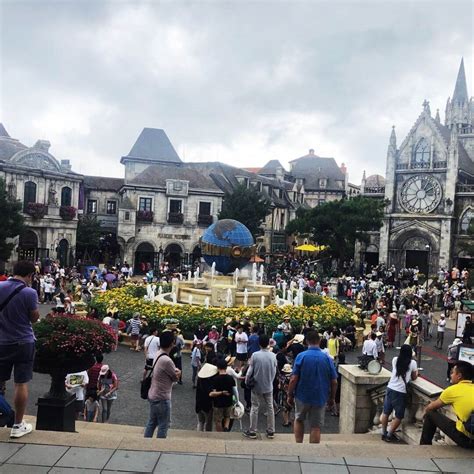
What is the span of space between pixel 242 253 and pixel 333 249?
26157 millimetres

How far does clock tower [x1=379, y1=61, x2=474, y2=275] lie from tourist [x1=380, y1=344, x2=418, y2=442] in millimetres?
47093

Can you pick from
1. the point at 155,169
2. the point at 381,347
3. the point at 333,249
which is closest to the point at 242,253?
the point at 381,347

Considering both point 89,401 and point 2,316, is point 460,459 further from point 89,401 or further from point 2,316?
point 89,401

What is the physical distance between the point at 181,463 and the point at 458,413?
3.37 metres

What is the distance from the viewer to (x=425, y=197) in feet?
179

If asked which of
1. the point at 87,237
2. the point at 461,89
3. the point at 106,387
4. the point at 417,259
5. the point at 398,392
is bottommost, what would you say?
the point at 106,387

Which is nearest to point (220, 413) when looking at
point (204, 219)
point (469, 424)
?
point (469, 424)

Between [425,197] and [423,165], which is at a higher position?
[423,165]

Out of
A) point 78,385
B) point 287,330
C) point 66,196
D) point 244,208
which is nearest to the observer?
point 78,385

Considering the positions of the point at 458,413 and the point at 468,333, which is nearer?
the point at 458,413

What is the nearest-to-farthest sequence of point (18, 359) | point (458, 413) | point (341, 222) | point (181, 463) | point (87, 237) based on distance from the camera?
point (181, 463)
point (18, 359)
point (458, 413)
point (87, 237)
point (341, 222)

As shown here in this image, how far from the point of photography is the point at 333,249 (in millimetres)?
48125

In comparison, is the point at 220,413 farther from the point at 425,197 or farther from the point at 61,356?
the point at 425,197

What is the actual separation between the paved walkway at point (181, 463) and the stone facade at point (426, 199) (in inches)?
1935
